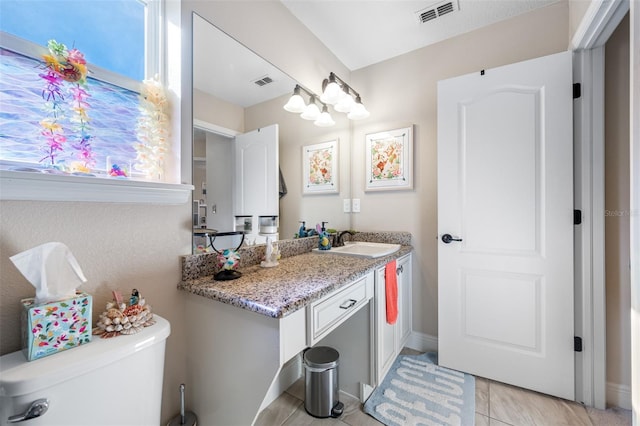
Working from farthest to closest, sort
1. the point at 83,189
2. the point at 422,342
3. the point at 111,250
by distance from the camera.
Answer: the point at 422,342 → the point at 111,250 → the point at 83,189

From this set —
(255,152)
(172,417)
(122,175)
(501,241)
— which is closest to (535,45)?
(501,241)

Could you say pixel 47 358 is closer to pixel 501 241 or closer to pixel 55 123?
pixel 55 123

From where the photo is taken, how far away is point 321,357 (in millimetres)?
1563

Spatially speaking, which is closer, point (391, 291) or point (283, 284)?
point (283, 284)

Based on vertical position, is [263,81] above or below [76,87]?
above

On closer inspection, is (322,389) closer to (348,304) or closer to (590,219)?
(348,304)

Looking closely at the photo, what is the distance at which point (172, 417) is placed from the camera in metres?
1.18

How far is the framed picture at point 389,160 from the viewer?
2.20 meters

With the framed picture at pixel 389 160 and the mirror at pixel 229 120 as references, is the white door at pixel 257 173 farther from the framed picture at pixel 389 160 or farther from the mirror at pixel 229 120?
the framed picture at pixel 389 160

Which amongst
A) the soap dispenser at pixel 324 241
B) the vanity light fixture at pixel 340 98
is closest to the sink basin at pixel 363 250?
the soap dispenser at pixel 324 241

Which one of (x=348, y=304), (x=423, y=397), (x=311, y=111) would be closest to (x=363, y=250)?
(x=348, y=304)

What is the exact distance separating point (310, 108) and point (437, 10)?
105 cm

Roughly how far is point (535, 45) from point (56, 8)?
8.37 ft

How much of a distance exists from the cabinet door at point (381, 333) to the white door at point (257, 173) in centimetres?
78
